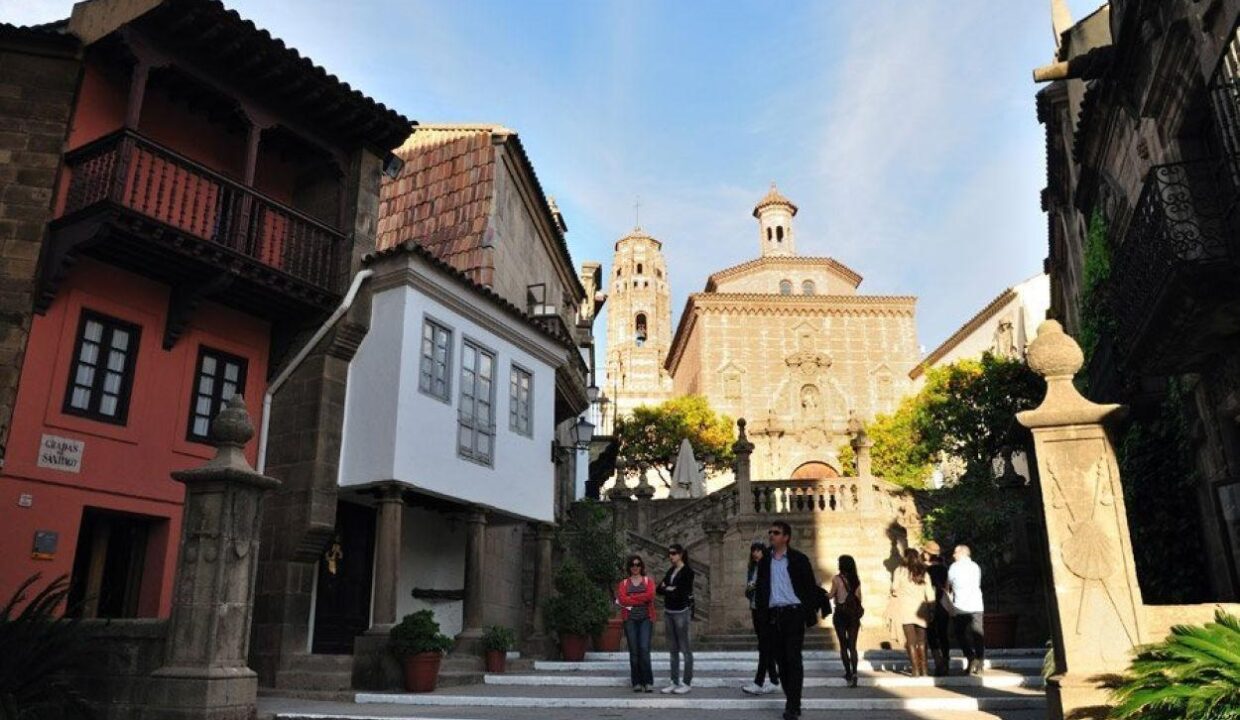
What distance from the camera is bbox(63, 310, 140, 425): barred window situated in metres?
10.5

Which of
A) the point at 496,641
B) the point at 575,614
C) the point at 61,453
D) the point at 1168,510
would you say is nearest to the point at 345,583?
Answer: the point at 496,641

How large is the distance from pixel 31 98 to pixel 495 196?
9356 mm

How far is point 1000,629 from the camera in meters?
15.1

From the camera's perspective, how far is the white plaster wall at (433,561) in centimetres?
1499

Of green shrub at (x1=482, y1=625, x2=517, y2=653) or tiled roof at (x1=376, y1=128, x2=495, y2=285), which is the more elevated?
tiled roof at (x1=376, y1=128, x2=495, y2=285)

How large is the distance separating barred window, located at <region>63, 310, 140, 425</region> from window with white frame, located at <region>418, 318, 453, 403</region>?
12.9 feet

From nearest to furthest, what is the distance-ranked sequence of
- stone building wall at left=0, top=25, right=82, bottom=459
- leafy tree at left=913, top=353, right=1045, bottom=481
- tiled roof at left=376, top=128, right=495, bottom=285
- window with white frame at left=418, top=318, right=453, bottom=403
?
1. stone building wall at left=0, top=25, right=82, bottom=459
2. window with white frame at left=418, top=318, right=453, bottom=403
3. tiled roof at left=376, top=128, right=495, bottom=285
4. leafy tree at left=913, top=353, right=1045, bottom=481

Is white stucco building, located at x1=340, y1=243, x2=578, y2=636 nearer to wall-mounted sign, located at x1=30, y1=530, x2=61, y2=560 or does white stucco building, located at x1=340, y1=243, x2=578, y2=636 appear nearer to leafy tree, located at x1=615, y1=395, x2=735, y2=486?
wall-mounted sign, located at x1=30, y1=530, x2=61, y2=560

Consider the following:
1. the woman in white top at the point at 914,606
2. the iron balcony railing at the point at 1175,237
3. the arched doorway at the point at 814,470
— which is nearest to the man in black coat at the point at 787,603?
the woman in white top at the point at 914,606

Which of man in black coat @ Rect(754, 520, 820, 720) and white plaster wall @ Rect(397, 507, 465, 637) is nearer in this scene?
man in black coat @ Rect(754, 520, 820, 720)

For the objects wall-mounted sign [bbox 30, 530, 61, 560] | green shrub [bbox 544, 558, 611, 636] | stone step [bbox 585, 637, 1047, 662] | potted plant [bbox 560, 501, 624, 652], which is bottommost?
stone step [bbox 585, 637, 1047, 662]

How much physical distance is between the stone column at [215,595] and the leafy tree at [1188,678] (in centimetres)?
668

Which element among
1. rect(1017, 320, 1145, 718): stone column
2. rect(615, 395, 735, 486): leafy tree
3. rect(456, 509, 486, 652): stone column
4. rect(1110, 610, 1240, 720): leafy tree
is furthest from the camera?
rect(615, 395, 735, 486): leafy tree

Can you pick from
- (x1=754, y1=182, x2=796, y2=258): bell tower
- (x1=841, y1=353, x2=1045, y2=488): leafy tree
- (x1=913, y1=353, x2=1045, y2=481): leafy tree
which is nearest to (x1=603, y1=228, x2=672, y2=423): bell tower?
(x1=754, y1=182, x2=796, y2=258): bell tower
